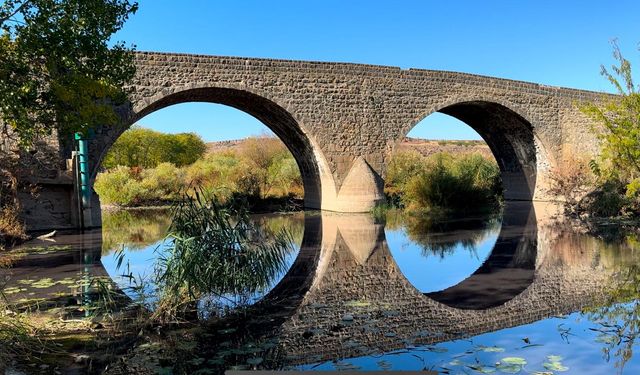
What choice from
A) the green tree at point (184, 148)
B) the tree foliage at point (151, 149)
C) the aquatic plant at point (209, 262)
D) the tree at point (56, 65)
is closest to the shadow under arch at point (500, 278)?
the aquatic plant at point (209, 262)

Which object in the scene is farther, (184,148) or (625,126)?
(184,148)

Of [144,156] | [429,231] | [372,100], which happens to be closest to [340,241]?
[429,231]

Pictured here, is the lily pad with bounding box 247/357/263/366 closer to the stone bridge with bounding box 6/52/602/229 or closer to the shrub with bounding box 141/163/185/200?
the stone bridge with bounding box 6/52/602/229

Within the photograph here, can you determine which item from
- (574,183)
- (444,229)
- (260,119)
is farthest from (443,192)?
(260,119)

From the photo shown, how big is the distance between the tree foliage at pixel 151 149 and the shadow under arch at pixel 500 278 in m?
28.8

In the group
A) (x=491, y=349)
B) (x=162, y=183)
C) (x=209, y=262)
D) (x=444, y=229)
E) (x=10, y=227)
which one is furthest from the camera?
(x=162, y=183)

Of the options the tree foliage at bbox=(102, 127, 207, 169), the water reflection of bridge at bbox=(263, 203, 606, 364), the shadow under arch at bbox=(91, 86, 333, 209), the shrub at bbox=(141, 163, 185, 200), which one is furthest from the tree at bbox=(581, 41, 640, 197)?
the tree foliage at bbox=(102, 127, 207, 169)

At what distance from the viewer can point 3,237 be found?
36.8 feet

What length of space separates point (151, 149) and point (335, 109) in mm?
24133

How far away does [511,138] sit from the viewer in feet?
72.1

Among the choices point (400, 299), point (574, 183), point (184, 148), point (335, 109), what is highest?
point (184, 148)

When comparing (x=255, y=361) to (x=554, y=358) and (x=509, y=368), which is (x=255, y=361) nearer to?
(x=509, y=368)

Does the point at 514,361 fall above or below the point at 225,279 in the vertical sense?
below

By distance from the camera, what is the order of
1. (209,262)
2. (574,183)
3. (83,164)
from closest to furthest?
(209,262) < (83,164) < (574,183)
